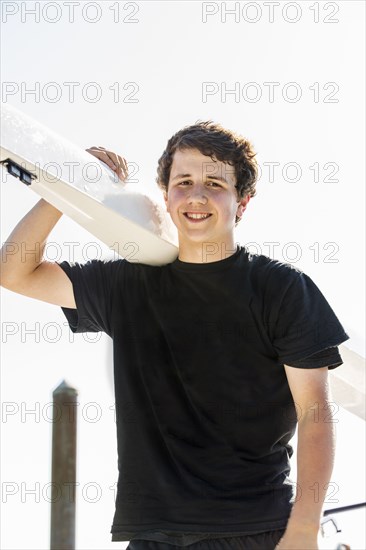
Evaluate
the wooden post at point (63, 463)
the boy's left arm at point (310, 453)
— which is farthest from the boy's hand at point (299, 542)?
the wooden post at point (63, 463)

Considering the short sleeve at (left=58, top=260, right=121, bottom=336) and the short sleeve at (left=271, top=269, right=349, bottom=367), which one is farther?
the short sleeve at (left=58, top=260, right=121, bottom=336)

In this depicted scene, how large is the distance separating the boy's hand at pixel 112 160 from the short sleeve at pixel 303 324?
1.78 ft

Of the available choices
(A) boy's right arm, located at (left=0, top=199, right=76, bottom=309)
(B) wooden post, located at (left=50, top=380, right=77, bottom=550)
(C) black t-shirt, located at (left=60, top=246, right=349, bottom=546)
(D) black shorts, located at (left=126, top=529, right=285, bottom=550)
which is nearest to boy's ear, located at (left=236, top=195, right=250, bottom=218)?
(C) black t-shirt, located at (left=60, top=246, right=349, bottom=546)

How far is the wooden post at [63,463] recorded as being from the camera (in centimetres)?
418

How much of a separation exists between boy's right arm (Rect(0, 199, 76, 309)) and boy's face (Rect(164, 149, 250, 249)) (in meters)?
0.32

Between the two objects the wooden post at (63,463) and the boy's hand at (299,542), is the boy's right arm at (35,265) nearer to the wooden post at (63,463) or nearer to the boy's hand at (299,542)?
the boy's hand at (299,542)

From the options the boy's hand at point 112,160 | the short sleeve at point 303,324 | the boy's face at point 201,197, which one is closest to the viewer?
the short sleeve at point 303,324

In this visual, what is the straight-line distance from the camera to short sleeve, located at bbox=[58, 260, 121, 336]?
7.06ft

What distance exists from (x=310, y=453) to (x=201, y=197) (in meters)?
0.65

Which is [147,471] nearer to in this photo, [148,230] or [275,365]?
[275,365]

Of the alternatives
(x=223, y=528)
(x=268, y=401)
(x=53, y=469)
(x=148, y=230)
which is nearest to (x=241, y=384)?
(x=268, y=401)

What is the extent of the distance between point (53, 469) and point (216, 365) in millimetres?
2457

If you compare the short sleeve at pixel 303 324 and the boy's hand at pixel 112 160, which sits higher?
the boy's hand at pixel 112 160

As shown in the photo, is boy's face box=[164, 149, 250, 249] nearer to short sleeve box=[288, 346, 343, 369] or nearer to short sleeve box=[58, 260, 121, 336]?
short sleeve box=[58, 260, 121, 336]
